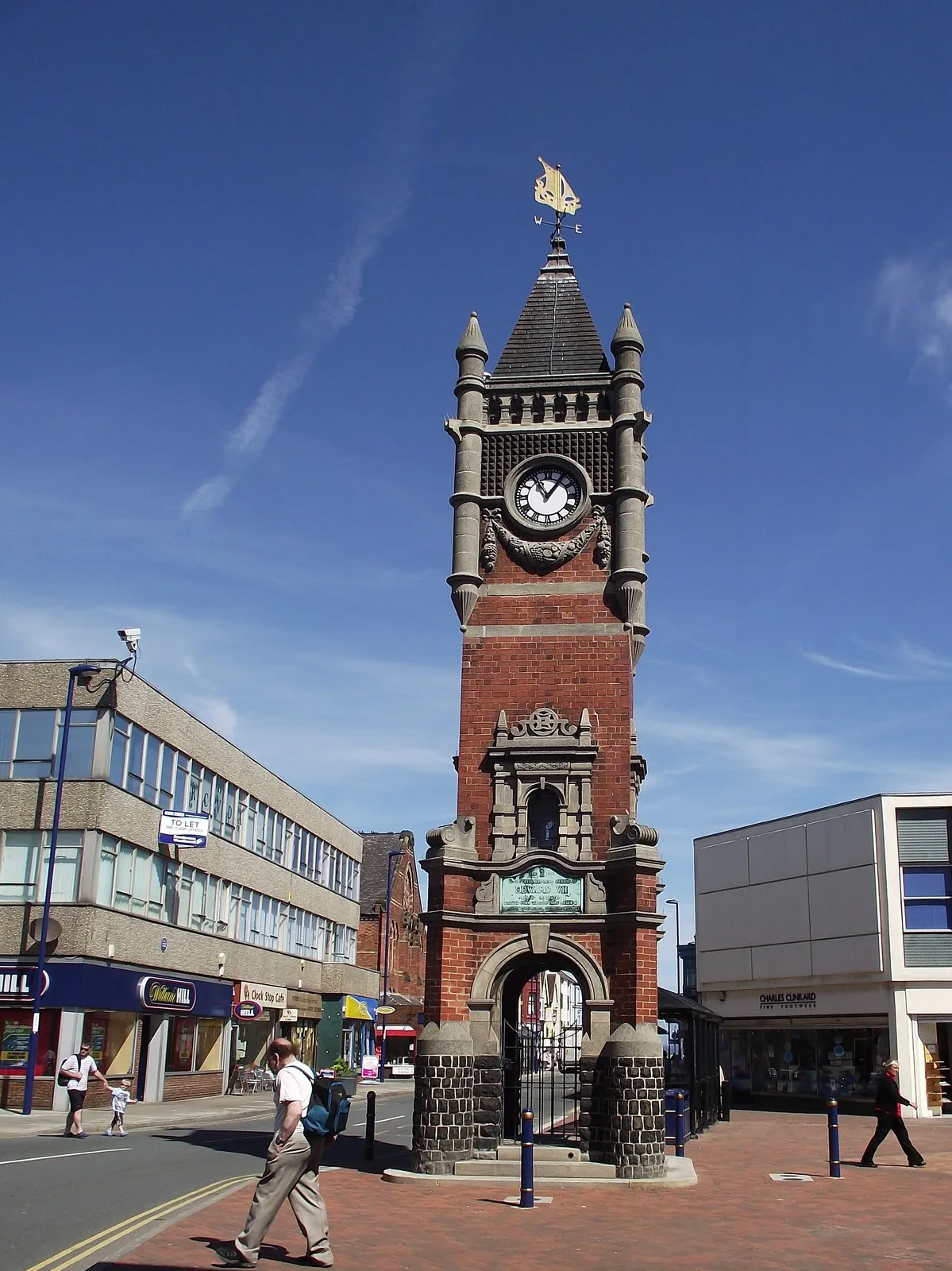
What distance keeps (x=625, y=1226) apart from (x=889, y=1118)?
7.53 metres

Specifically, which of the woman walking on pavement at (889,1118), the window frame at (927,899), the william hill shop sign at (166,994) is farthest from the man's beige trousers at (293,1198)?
the window frame at (927,899)

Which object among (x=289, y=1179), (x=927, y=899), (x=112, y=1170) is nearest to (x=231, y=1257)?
(x=289, y=1179)

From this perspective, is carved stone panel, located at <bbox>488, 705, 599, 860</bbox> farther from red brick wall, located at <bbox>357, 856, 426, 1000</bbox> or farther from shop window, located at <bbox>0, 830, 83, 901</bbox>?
red brick wall, located at <bbox>357, 856, 426, 1000</bbox>

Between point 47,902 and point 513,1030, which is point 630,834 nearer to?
point 513,1030

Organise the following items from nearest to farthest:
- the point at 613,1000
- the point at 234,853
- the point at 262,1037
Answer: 1. the point at 613,1000
2. the point at 234,853
3. the point at 262,1037

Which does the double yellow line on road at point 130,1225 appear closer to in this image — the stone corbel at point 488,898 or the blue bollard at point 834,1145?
the stone corbel at point 488,898

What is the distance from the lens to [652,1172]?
18.2 meters

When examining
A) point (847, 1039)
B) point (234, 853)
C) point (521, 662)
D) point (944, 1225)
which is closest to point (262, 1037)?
point (234, 853)

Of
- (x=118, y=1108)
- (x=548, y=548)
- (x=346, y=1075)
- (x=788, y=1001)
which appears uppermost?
(x=548, y=548)

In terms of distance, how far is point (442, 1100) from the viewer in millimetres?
18703

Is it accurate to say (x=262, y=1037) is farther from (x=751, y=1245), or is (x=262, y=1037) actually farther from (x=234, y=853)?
(x=751, y=1245)

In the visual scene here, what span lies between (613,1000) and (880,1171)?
507cm

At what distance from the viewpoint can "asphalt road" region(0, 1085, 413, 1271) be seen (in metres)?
12.0

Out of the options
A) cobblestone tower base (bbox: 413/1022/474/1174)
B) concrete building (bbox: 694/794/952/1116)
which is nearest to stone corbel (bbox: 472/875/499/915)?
cobblestone tower base (bbox: 413/1022/474/1174)
